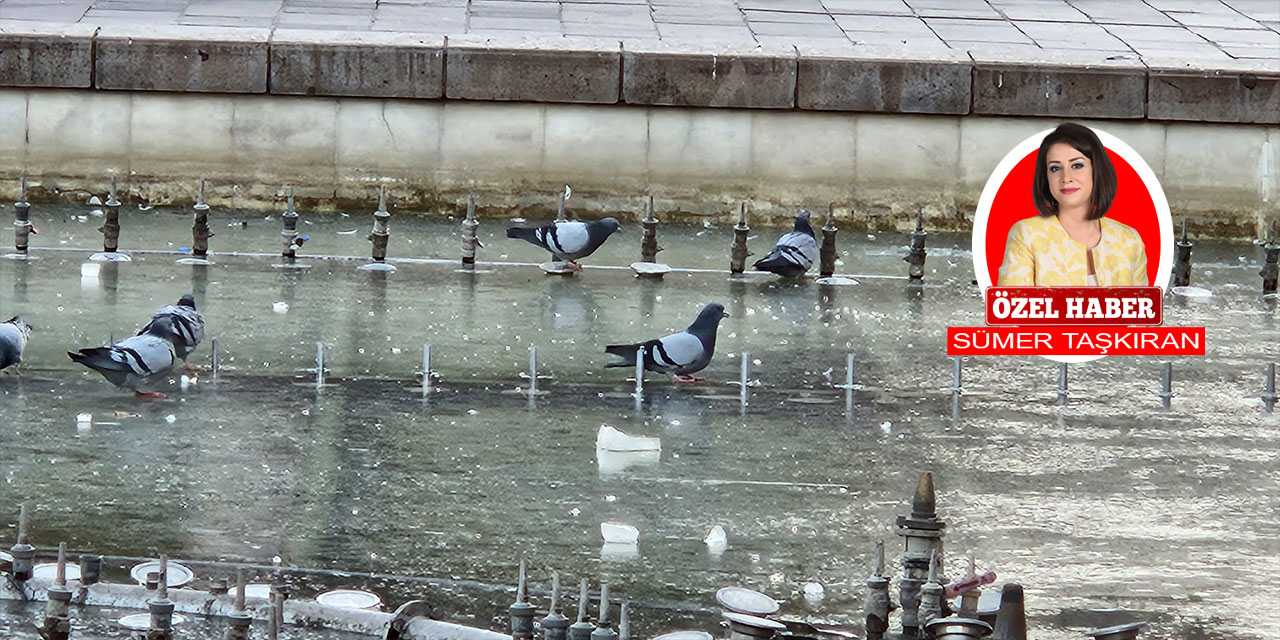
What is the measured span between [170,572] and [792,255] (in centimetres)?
693

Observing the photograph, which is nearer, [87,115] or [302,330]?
[302,330]

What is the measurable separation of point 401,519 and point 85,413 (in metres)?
2.22

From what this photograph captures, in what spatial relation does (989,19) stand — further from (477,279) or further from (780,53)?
(477,279)

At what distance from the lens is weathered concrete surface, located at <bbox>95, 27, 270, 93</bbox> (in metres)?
16.7

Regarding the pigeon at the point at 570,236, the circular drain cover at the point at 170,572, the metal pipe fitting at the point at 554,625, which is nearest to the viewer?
the metal pipe fitting at the point at 554,625

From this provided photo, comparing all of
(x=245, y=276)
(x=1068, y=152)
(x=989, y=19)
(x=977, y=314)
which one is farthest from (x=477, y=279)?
(x=989, y=19)

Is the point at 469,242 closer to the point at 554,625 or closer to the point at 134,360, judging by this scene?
Result: the point at 134,360

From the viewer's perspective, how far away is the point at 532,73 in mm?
16922

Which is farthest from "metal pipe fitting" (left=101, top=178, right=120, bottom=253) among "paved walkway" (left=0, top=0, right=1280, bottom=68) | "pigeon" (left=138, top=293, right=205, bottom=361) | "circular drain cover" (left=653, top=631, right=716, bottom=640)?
"circular drain cover" (left=653, top=631, right=716, bottom=640)

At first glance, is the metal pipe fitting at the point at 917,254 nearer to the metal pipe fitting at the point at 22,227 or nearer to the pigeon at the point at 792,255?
the pigeon at the point at 792,255

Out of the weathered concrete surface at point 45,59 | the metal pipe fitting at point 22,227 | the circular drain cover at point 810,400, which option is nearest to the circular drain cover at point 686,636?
the circular drain cover at point 810,400

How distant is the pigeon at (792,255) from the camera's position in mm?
14844

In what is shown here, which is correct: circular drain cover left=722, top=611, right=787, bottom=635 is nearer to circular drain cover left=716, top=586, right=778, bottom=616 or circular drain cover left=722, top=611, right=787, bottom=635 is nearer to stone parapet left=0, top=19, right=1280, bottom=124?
circular drain cover left=716, top=586, right=778, bottom=616

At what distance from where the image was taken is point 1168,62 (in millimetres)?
17422
